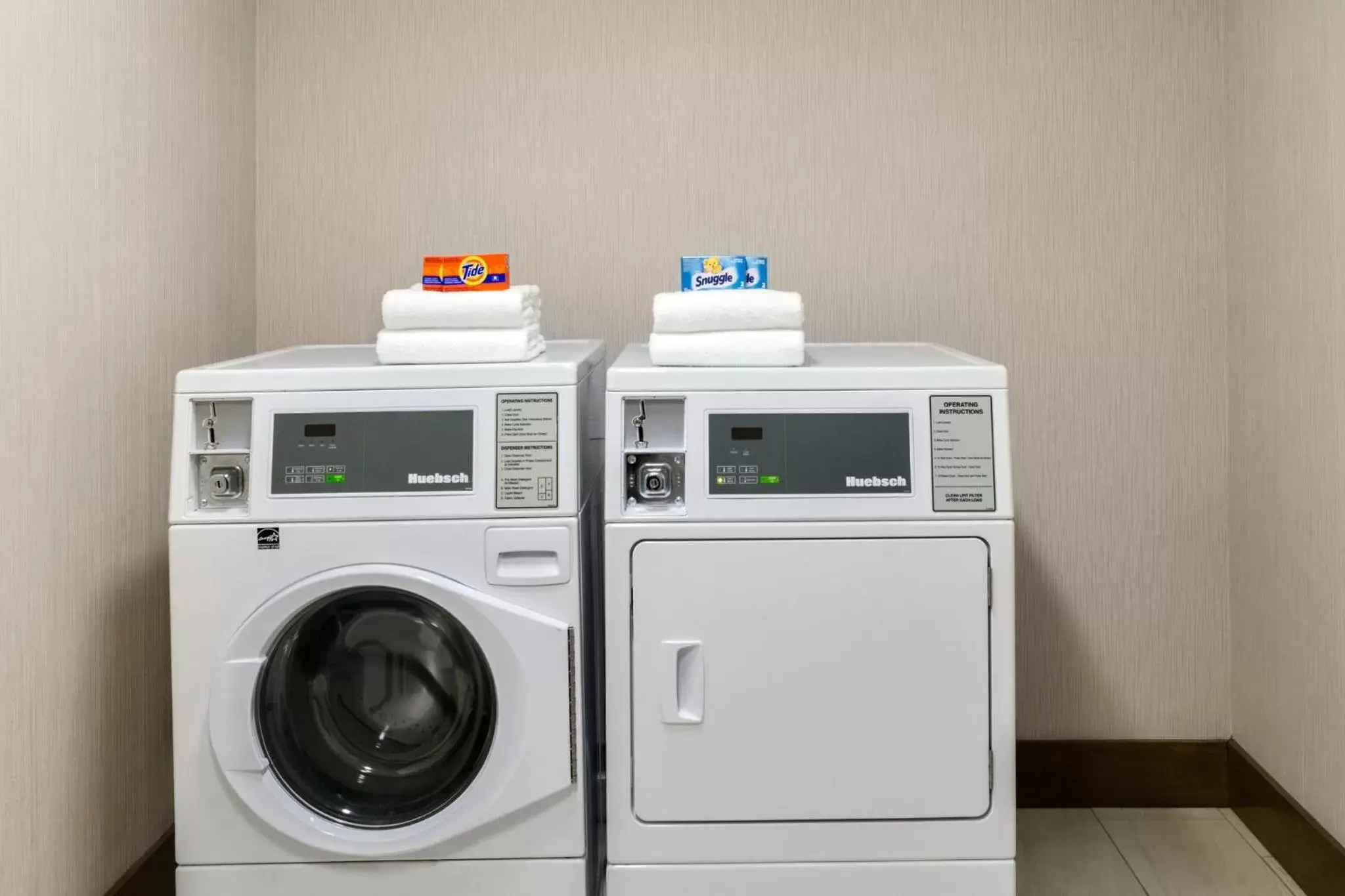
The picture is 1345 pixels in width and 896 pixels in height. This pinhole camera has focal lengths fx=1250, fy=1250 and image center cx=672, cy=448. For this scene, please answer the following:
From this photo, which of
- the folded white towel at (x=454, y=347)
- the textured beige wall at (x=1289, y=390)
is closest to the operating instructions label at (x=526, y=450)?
the folded white towel at (x=454, y=347)

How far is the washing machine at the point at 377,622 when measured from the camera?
1.96 meters

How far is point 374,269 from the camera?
8.88 ft

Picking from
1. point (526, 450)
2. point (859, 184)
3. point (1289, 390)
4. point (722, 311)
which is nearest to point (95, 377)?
point (526, 450)

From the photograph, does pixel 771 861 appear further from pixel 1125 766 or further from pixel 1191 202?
pixel 1191 202

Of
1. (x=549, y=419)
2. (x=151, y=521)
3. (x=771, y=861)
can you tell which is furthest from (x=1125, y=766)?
(x=151, y=521)

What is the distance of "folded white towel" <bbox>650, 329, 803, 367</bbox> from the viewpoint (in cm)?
205

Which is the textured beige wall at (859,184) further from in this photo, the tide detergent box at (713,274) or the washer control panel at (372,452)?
the washer control panel at (372,452)

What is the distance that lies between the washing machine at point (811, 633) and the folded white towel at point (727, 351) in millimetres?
53

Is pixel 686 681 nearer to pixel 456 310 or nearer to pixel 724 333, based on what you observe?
pixel 724 333

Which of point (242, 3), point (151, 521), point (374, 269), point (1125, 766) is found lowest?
point (1125, 766)

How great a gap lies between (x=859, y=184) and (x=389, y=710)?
1462 mm

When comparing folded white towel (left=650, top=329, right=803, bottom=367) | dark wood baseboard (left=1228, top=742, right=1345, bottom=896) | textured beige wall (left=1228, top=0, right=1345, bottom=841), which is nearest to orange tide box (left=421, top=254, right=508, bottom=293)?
folded white towel (left=650, top=329, right=803, bottom=367)

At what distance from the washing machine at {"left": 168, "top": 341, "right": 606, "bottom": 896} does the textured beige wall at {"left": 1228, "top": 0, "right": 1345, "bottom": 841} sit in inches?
52.1

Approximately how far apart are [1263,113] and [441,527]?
1780 millimetres
